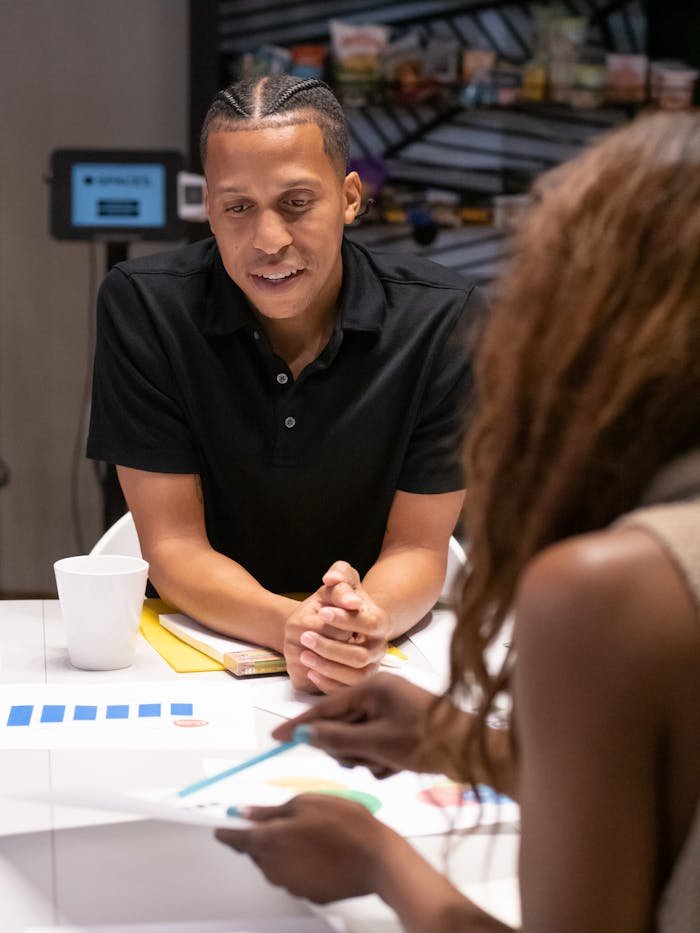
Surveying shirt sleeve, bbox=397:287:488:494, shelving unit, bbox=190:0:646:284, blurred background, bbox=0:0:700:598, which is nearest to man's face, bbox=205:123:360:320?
shirt sleeve, bbox=397:287:488:494

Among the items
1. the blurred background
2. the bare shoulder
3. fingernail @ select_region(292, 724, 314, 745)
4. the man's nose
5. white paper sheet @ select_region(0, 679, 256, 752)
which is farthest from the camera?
the blurred background

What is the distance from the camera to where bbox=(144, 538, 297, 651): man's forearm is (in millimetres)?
1501

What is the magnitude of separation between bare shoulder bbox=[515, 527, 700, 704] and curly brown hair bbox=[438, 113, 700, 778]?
7 cm

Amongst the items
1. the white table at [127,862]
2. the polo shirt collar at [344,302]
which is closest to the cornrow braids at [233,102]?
the polo shirt collar at [344,302]

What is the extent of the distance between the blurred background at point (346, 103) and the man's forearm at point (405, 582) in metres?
2.16

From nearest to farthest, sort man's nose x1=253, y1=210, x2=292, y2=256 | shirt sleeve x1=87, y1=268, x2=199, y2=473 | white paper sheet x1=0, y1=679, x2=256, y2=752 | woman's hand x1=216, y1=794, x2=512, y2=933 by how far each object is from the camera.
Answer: woman's hand x1=216, y1=794, x2=512, y2=933
white paper sheet x1=0, y1=679, x2=256, y2=752
man's nose x1=253, y1=210, x2=292, y2=256
shirt sleeve x1=87, y1=268, x2=199, y2=473

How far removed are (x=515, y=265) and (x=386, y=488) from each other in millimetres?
1104

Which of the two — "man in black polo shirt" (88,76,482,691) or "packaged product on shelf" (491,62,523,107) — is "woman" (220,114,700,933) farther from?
"packaged product on shelf" (491,62,523,107)

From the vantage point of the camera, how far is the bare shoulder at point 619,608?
2.09 ft

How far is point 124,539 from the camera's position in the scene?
1896mm

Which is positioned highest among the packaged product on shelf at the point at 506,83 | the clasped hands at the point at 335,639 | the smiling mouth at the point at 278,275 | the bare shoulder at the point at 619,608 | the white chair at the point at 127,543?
the packaged product on shelf at the point at 506,83

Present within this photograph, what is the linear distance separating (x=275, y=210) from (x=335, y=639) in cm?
65

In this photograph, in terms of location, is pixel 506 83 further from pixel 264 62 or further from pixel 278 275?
pixel 278 275

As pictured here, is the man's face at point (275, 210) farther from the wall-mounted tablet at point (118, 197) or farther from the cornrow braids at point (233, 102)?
the wall-mounted tablet at point (118, 197)
